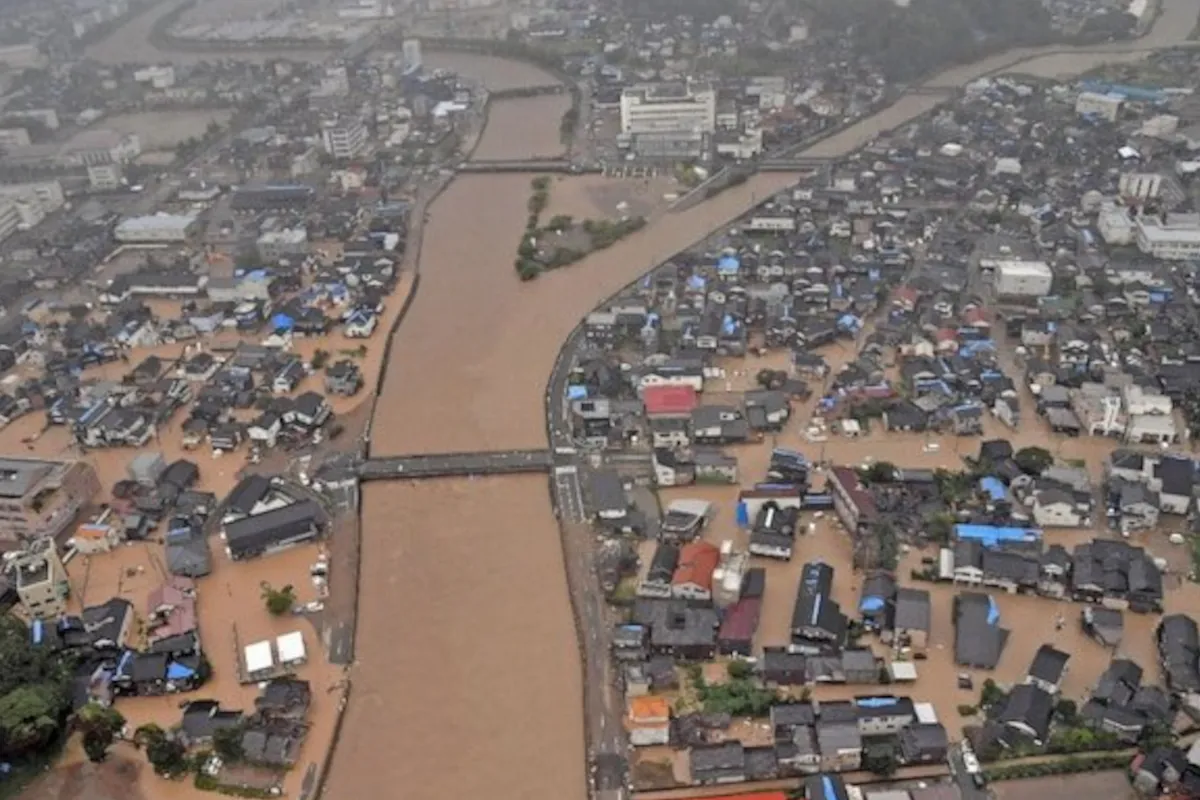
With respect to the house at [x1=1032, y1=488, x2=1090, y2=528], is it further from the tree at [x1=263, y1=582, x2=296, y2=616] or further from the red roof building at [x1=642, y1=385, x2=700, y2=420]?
the tree at [x1=263, y1=582, x2=296, y2=616]

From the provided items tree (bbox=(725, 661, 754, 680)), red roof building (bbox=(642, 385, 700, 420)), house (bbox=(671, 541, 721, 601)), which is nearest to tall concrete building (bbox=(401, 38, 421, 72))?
red roof building (bbox=(642, 385, 700, 420))

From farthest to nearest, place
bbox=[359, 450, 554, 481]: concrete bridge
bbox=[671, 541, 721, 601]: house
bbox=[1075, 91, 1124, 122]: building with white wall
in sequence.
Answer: bbox=[1075, 91, 1124, 122]: building with white wall, bbox=[359, 450, 554, 481]: concrete bridge, bbox=[671, 541, 721, 601]: house

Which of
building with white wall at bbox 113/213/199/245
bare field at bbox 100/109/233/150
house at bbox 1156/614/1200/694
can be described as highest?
bare field at bbox 100/109/233/150

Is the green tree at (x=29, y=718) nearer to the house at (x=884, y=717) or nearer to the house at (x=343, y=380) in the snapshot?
the house at (x=343, y=380)

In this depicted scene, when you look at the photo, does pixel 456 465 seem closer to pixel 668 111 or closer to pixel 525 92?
pixel 668 111

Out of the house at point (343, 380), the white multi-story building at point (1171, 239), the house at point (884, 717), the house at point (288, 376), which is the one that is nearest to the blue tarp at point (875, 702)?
the house at point (884, 717)

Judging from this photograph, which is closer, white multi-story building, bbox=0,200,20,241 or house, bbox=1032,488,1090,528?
house, bbox=1032,488,1090,528

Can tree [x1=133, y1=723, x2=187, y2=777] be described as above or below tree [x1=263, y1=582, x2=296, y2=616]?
below
